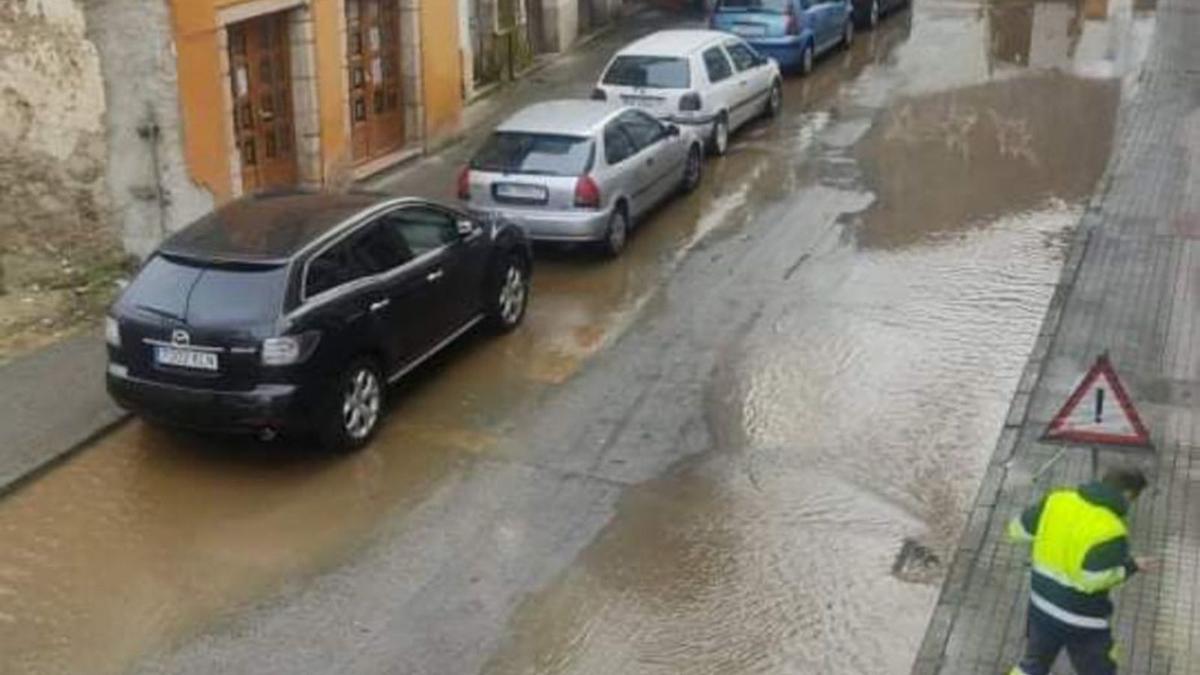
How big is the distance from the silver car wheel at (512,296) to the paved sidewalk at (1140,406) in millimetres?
4430

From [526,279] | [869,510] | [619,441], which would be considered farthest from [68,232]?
[869,510]

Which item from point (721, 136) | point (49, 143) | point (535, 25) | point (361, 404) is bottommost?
point (361, 404)

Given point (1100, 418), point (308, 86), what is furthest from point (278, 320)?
point (308, 86)

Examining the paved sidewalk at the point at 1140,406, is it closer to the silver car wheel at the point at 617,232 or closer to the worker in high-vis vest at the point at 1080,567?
the worker in high-vis vest at the point at 1080,567

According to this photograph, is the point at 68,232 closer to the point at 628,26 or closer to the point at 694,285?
the point at 694,285

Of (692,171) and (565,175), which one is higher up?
(565,175)

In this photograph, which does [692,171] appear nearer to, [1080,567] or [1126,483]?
[1126,483]

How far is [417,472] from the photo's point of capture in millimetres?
10945

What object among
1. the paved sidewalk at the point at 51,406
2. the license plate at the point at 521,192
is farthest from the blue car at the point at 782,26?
the paved sidewalk at the point at 51,406

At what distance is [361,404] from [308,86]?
24.6ft

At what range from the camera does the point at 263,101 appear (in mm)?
17422

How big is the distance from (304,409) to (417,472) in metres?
0.92

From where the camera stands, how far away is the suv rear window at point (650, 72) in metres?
19.7

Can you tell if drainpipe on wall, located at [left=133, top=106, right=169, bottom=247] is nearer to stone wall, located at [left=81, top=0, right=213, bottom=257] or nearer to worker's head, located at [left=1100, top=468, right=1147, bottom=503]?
stone wall, located at [left=81, top=0, right=213, bottom=257]
